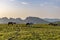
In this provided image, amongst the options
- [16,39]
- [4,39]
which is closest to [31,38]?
[16,39]

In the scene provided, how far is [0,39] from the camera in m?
42.1

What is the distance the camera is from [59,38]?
4291cm

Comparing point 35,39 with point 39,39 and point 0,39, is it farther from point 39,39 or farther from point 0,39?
point 0,39

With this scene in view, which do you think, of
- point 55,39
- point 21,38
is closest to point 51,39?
point 55,39

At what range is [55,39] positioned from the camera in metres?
41.7

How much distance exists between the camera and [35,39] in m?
41.1

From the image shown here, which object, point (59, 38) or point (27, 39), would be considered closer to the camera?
point (27, 39)

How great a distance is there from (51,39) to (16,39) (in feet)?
28.6

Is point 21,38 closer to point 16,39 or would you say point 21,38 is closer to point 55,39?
point 16,39

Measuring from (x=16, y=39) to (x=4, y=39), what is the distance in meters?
3.10

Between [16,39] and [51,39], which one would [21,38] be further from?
[51,39]

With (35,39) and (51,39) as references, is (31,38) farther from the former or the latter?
(51,39)

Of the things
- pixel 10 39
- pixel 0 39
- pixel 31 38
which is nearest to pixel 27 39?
pixel 31 38

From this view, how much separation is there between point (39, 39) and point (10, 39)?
709cm
